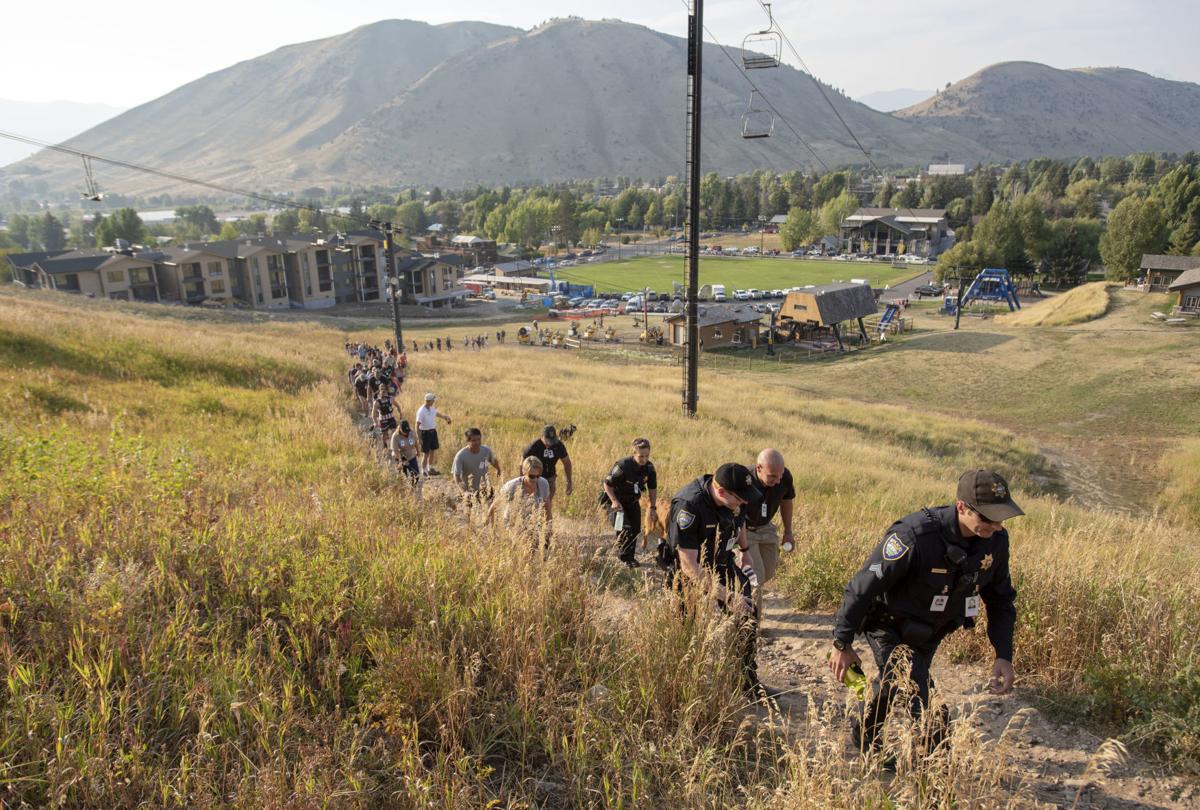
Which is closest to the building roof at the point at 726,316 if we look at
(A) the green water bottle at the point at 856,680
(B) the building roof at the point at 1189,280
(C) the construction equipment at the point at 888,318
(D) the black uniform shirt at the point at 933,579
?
(C) the construction equipment at the point at 888,318

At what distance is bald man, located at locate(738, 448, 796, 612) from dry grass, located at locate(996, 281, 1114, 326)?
55971 mm

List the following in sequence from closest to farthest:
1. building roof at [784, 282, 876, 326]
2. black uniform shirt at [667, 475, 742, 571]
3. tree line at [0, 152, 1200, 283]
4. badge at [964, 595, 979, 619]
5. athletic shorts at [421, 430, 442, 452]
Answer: badge at [964, 595, 979, 619], black uniform shirt at [667, 475, 742, 571], athletic shorts at [421, 430, 442, 452], building roof at [784, 282, 876, 326], tree line at [0, 152, 1200, 283]

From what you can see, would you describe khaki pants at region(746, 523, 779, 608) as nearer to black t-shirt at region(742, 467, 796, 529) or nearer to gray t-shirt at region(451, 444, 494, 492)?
black t-shirt at region(742, 467, 796, 529)

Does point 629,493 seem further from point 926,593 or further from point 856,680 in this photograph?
point 926,593

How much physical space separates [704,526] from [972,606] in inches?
67.7

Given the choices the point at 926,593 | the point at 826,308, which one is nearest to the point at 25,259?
the point at 826,308

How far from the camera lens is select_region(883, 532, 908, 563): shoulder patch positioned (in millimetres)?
3724

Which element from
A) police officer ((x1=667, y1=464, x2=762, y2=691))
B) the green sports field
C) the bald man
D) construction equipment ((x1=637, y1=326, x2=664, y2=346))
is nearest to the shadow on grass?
construction equipment ((x1=637, y1=326, x2=664, y2=346))

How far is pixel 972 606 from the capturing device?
379cm

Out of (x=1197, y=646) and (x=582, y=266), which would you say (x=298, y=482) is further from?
(x=582, y=266)

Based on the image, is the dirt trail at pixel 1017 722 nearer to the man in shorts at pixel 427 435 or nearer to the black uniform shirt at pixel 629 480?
the black uniform shirt at pixel 629 480

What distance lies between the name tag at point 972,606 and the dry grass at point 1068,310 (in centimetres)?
5743

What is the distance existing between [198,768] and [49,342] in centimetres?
1686

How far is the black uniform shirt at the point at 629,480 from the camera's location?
23.6 feet
